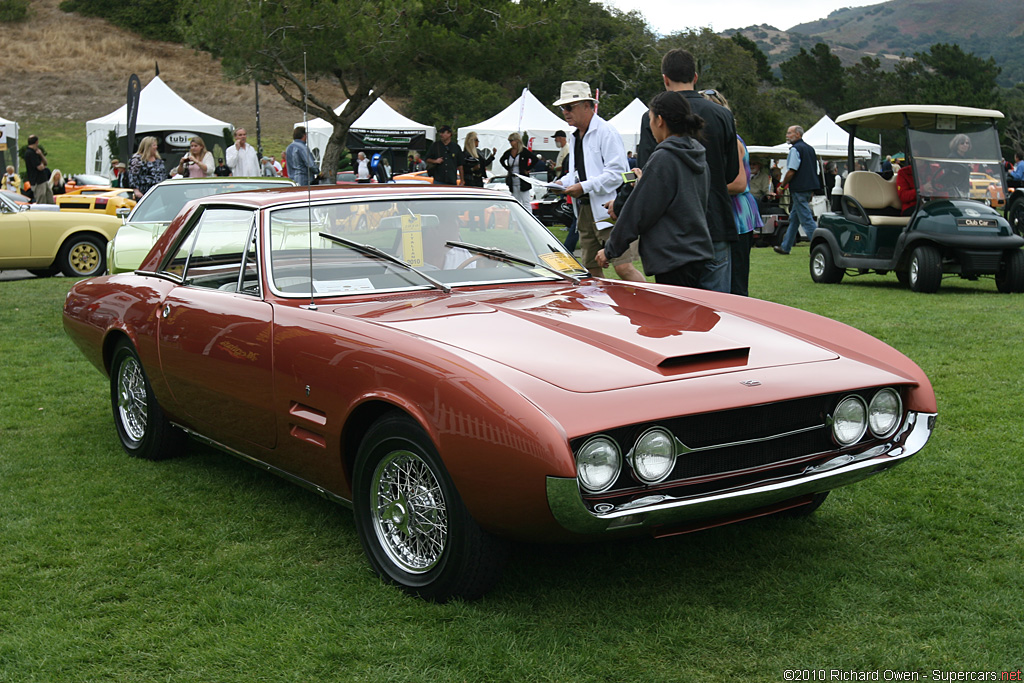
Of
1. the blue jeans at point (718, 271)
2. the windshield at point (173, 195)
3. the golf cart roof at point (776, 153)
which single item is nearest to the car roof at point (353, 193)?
the blue jeans at point (718, 271)

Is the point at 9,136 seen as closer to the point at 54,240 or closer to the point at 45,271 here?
the point at 45,271

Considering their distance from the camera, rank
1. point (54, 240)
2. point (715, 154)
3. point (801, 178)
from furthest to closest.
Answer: point (801, 178), point (54, 240), point (715, 154)

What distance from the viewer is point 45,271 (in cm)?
1450

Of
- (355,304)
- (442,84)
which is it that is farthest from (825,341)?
(442,84)

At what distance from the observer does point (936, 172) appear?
37.6 ft

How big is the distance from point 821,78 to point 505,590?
91769 mm

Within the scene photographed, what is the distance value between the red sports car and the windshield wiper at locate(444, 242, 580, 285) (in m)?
0.01

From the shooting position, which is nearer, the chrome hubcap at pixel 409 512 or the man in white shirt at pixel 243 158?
the chrome hubcap at pixel 409 512

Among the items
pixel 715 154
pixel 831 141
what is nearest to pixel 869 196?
pixel 715 154

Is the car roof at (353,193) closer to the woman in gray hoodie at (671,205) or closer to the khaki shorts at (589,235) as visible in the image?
the woman in gray hoodie at (671,205)

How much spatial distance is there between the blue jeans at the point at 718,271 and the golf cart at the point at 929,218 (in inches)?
245

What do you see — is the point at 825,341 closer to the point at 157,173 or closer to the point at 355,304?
the point at 355,304

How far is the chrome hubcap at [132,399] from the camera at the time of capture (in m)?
5.05

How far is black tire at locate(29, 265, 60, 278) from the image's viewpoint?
1389 centimetres
